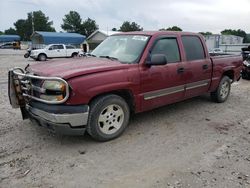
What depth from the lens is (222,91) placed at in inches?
266

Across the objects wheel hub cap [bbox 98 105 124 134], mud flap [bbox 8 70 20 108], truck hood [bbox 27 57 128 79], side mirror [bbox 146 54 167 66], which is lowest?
wheel hub cap [bbox 98 105 124 134]

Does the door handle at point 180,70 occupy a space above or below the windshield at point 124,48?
below

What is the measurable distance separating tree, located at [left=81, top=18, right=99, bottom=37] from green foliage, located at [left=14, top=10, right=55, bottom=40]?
14.0 metres

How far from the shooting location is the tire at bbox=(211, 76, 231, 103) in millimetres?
6582

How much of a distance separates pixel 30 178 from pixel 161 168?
170 centimetres

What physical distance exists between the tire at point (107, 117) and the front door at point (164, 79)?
1.59 ft

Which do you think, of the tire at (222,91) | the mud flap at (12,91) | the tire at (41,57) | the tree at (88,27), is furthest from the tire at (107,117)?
the tree at (88,27)

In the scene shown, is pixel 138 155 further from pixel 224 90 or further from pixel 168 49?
pixel 224 90

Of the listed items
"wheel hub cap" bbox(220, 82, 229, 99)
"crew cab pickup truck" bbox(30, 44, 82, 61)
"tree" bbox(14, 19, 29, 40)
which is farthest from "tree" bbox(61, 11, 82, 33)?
"wheel hub cap" bbox(220, 82, 229, 99)

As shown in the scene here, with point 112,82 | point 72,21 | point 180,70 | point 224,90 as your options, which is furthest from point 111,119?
point 72,21

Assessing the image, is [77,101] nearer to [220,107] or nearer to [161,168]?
[161,168]

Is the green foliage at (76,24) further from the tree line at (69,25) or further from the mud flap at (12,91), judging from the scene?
the mud flap at (12,91)

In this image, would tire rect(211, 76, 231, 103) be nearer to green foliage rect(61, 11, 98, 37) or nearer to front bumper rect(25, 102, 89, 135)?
front bumper rect(25, 102, 89, 135)

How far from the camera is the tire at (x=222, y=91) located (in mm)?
6582
